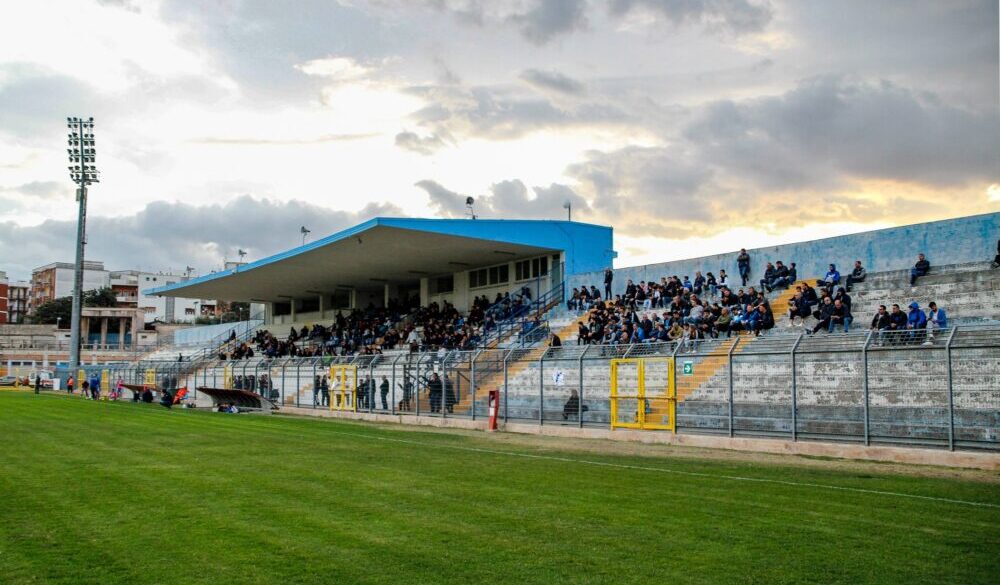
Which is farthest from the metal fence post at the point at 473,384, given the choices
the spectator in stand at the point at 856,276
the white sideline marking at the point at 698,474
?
the spectator in stand at the point at 856,276

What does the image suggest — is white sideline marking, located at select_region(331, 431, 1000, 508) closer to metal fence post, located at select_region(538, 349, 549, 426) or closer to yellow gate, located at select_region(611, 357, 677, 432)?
metal fence post, located at select_region(538, 349, 549, 426)

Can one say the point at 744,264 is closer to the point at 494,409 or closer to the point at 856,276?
the point at 856,276

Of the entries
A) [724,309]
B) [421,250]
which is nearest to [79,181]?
[421,250]

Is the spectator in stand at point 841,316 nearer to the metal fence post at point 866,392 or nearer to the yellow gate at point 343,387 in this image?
the metal fence post at point 866,392

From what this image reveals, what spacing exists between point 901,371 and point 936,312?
5587mm

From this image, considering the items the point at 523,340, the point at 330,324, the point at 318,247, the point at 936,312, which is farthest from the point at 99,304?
the point at 936,312

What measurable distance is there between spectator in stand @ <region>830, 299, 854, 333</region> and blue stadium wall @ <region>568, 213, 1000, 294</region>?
4.36 meters

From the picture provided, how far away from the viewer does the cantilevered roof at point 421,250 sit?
1448 inches

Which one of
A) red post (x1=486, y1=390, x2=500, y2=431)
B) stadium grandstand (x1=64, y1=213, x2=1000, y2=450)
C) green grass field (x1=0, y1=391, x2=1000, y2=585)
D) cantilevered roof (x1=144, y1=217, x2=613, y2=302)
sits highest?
cantilevered roof (x1=144, y1=217, x2=613, y2=302)

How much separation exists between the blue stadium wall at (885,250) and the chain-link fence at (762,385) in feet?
22.0

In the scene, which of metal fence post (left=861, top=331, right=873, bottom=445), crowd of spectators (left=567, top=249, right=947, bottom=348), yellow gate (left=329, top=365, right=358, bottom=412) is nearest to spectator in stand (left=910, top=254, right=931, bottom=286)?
crowd of spectators (left=567, top=249, right=947, bottom=348)

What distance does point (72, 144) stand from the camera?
218 ft

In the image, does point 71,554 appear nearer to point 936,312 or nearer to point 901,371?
point 901,371

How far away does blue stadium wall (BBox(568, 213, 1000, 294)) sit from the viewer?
24.4 metres
